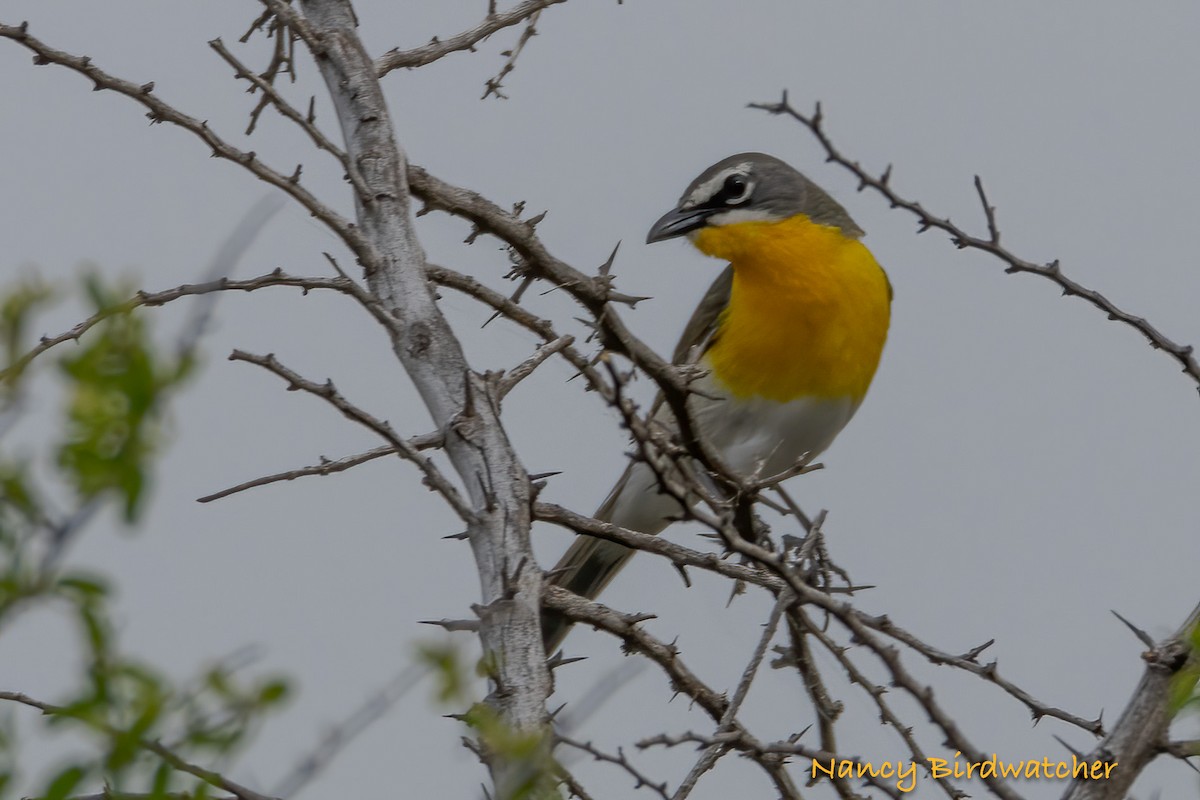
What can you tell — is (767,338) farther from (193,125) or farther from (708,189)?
(193,125)

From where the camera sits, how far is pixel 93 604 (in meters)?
1.44

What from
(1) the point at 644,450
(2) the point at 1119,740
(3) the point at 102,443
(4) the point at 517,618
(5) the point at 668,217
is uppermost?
(5) the point at 668,217

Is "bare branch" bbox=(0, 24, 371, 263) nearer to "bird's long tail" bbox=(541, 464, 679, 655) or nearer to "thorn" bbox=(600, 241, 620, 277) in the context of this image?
"thorn" bbox=(600, 241, 620, 277)

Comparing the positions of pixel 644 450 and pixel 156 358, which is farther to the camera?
pixel 644 450

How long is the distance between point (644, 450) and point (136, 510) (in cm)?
141

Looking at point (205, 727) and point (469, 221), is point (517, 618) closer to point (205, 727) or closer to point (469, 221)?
point (205, 727)

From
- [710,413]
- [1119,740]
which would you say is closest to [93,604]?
[1119,740]

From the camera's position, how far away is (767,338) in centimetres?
600

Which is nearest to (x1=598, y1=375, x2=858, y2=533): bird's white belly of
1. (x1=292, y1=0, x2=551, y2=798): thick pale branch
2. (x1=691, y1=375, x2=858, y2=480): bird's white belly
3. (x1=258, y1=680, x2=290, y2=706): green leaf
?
(x1=691, y1=375, x2=858, y2=480): bird's white belly

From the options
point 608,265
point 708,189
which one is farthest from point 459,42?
point 708,189

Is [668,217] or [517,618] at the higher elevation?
[668,217]

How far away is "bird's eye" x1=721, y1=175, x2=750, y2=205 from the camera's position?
20.4 ft

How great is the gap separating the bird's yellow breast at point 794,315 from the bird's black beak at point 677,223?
5 centimetres

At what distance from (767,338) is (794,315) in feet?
0.44
